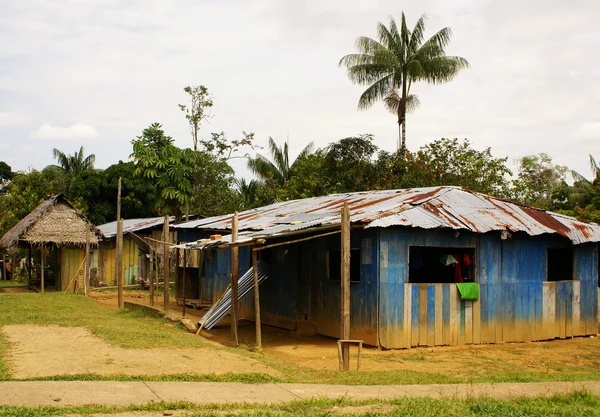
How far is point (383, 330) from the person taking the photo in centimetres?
1295

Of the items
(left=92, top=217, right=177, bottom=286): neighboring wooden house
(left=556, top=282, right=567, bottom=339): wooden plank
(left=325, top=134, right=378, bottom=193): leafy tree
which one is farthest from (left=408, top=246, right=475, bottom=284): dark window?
(left=92, top=217, right=177, bottom=286): neighboring wooden house

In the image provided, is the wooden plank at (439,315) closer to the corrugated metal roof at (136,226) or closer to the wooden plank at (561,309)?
the wooden plank at (561,309)

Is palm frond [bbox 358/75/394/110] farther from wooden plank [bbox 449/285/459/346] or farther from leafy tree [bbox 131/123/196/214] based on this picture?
wooden plank [bbox 449/285/459/346]

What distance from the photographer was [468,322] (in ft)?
45.6

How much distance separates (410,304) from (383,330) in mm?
778

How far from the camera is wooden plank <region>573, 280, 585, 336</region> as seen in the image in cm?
1560

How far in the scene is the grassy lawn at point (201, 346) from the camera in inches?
354

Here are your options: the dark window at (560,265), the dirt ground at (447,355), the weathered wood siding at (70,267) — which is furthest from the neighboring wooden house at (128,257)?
the dark window at (560,265)

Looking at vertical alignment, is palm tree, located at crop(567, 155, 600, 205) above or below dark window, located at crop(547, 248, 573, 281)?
above

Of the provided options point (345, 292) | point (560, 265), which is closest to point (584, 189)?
point (560, 265)

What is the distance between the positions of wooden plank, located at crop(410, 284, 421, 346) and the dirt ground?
0.70 feet

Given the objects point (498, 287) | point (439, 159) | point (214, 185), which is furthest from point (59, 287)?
point (498, 287)

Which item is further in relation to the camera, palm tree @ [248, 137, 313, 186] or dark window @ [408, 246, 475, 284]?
palm tree @ [248, 137, 313, 186]

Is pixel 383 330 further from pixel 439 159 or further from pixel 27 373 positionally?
pixel 439 159
